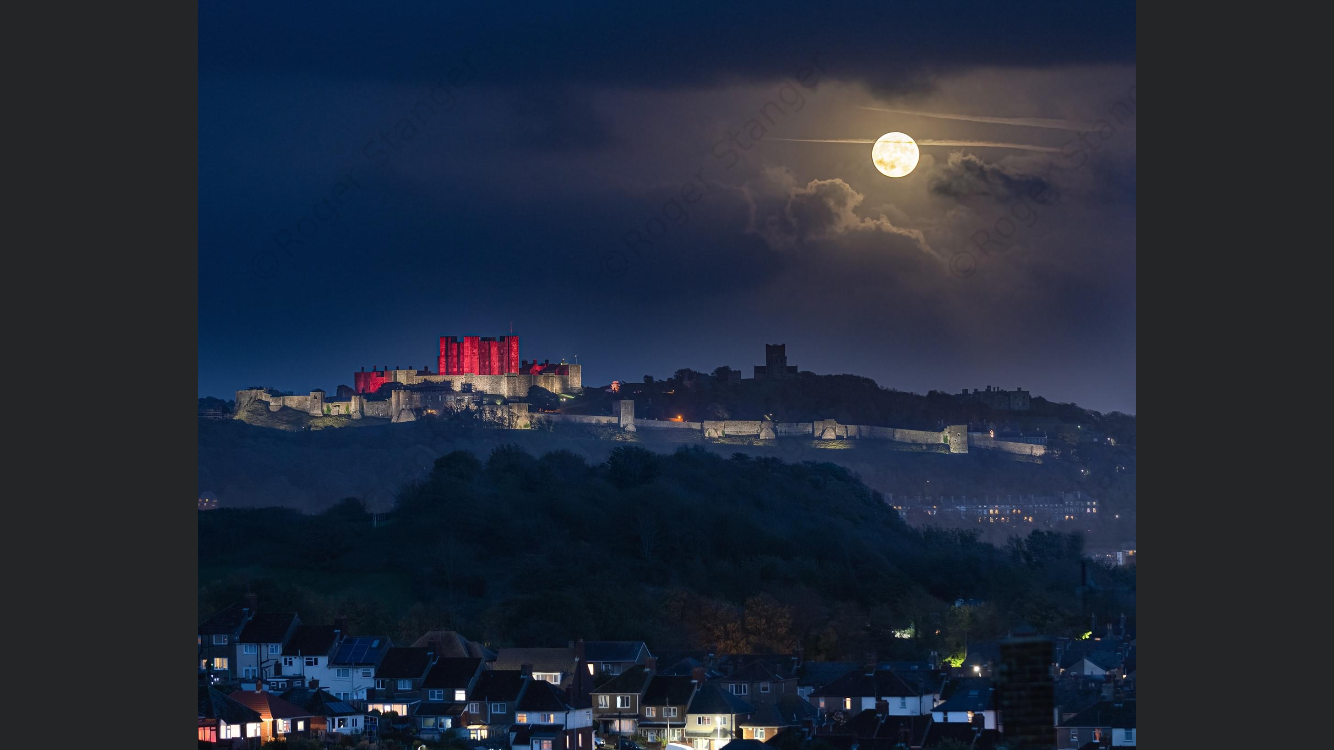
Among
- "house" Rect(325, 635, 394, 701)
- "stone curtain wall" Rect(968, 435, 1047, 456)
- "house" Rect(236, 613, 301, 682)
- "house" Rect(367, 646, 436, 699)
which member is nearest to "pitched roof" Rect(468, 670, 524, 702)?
"house" Rect(367, 646, 436, 699)

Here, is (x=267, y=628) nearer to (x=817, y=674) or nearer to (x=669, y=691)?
(x=669, y=691)

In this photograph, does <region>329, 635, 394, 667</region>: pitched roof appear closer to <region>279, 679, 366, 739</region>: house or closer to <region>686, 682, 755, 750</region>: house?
<region>279, 679, 366, 739</region>: house

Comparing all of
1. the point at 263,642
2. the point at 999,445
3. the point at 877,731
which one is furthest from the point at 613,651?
the point at 999,445

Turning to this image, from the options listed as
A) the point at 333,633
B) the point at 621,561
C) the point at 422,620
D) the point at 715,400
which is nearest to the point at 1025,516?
the point at 621,561

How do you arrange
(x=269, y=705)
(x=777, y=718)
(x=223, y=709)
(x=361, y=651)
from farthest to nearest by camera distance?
(x=361, y=651) → (x=777, y=718) → (x=269, y=705) → (x=223, y=709)

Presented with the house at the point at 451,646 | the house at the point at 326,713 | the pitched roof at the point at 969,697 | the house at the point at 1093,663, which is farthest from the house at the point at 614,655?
the house at the point at 1093,663

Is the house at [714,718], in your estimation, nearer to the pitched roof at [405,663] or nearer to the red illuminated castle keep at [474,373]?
the pitched roof at [405,663]
